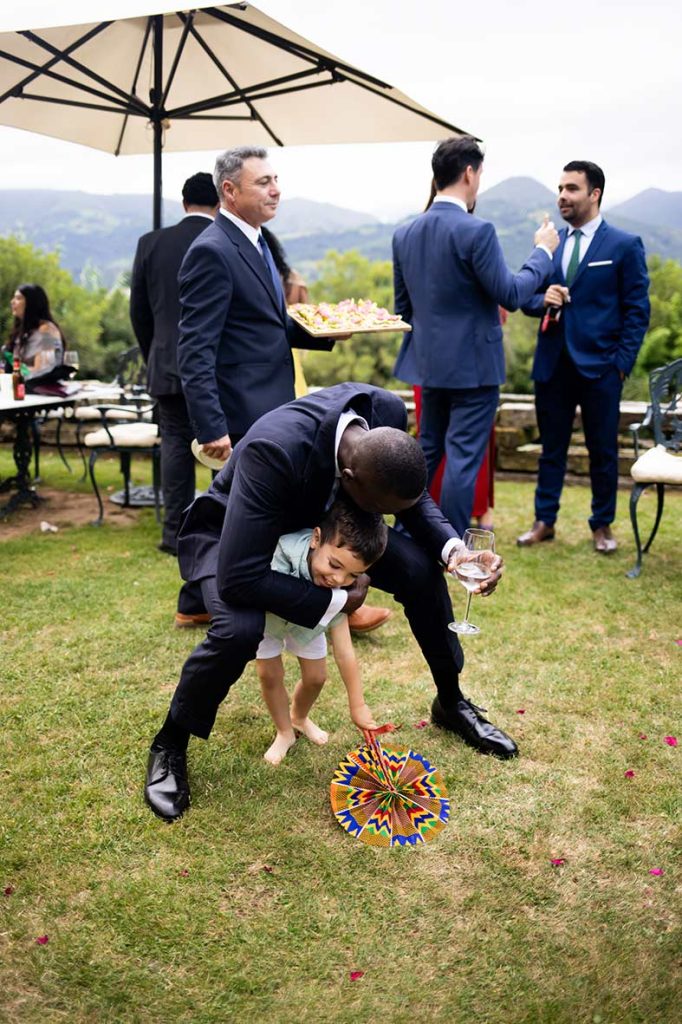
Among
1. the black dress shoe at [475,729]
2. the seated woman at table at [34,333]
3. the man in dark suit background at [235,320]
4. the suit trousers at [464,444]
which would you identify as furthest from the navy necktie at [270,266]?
the seated woman at table at [34,333]

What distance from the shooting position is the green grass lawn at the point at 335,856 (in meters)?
2.03

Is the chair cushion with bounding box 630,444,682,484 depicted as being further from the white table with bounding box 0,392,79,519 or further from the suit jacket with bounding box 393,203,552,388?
the white table with bounding box 0,392,79,519

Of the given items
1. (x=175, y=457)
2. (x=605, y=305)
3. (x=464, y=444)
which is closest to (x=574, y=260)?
(x=605, y=305)

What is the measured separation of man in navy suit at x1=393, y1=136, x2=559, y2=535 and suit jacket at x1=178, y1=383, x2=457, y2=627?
2099mm

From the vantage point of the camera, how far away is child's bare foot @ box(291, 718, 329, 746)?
124 inches

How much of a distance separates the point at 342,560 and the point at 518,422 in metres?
5.40

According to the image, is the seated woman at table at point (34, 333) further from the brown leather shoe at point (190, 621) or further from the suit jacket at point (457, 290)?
the brown leather shoe at point (190, 621)

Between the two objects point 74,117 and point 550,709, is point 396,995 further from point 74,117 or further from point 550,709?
point 74,117

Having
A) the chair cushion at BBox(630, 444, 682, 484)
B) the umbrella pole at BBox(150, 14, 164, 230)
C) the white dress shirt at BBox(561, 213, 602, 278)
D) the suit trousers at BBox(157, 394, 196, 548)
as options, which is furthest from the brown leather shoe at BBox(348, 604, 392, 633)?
the umbrella pole at BBox(150, 14, 164, 230)

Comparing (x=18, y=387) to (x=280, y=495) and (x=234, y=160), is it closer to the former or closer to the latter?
(x=234, y=160)

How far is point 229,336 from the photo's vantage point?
397 centimetres

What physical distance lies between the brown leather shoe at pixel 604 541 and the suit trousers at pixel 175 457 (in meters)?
2.49

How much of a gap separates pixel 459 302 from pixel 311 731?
2.53m

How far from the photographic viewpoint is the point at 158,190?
612cm
